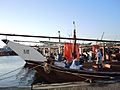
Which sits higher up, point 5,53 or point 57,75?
point 57,75

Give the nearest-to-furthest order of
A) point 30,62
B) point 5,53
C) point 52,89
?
1. point 52,89
2. point 30,62
3. point 5,53

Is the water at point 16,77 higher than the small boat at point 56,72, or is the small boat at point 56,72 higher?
the small boat at point 56,72

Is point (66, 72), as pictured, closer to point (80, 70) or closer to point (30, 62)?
point (80, 70)

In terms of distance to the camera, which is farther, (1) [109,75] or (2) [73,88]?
(1) [109,75]

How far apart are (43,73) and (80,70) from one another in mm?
2688

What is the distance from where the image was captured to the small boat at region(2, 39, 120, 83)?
13898 mm

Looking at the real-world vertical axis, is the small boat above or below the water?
above

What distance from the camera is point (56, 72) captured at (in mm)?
14820

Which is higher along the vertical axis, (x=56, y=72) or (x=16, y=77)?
(x=56, y=72)

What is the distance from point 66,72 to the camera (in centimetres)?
1448

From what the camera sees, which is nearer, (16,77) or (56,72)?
(56,72)

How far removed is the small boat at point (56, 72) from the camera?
13.9 meters

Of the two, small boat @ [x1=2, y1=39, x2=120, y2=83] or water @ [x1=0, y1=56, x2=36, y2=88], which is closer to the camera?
small boat @ [x1=2, y1=39, x2=120, y2=83]

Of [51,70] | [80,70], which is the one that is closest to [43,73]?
[51,70]
